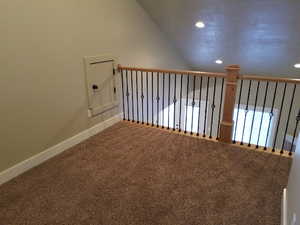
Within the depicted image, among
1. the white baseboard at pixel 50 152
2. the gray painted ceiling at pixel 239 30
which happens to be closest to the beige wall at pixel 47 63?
the white baseboard at pixel 50 152

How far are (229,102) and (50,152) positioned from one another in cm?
236

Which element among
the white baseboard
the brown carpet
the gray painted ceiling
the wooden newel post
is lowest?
the brown carpet

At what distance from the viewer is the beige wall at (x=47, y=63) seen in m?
2.19

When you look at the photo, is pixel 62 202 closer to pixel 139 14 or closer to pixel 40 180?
pixel 40 180

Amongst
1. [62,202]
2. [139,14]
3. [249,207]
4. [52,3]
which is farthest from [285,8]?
[62,202]

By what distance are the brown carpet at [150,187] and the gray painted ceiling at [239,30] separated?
209 centimetres

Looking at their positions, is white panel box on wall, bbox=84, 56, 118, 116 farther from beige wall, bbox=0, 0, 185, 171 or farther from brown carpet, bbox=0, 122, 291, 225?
brown carpet, bbox=0, 122, 291, 225

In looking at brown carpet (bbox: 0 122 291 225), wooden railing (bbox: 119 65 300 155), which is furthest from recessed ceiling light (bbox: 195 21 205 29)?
brown carpet (bbox: 0 122 291 225)

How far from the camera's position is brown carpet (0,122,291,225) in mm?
1854

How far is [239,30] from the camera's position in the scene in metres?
3.96

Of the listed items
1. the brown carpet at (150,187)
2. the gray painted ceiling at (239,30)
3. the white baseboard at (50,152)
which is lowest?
the brown carpet at (150,187)

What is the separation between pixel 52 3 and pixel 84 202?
2136mm

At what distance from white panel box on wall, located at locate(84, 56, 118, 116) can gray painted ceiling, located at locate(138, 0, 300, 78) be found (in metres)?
1.41

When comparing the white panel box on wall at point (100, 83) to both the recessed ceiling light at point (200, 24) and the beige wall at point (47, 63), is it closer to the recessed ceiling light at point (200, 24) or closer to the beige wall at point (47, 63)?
the beige wall at point (47, 63)
